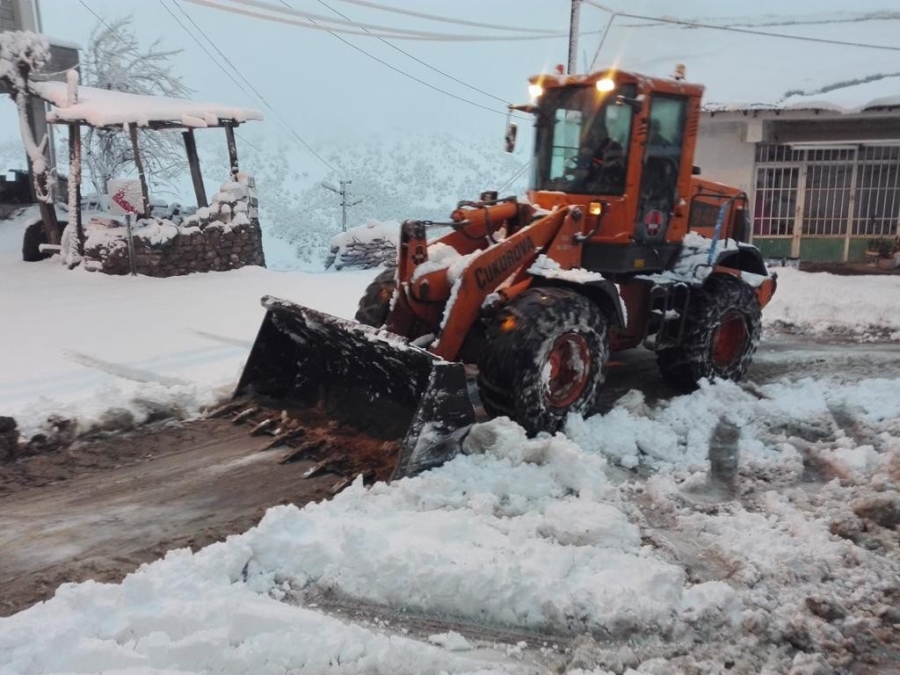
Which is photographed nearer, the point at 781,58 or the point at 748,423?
the point at 748,423

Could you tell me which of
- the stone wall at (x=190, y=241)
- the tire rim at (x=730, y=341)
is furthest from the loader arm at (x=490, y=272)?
the stone wall at (x=190, y=241)

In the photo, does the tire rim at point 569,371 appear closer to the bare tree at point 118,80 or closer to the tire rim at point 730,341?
the tire rim at point 730,341

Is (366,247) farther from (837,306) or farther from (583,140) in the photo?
(583,140)

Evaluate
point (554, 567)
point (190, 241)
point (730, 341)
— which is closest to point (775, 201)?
point (730, 341)

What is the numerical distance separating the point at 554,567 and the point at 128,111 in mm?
12503

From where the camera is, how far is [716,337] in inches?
275

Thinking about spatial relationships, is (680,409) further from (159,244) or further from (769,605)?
(159,244)

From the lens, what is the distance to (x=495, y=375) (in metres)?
5.16

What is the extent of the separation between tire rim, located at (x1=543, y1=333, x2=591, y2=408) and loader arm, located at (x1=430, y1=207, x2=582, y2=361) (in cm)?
56

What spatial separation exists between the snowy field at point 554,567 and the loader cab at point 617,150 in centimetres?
149

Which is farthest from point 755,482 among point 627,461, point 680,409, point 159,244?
point 159,244

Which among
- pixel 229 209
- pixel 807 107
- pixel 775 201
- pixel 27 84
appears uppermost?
pixel 807 107

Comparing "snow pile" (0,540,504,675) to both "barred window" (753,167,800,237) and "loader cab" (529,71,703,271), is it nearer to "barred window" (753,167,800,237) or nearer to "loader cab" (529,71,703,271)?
"loader cab" (529,71,703,271)

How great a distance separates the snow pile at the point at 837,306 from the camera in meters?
9.91
